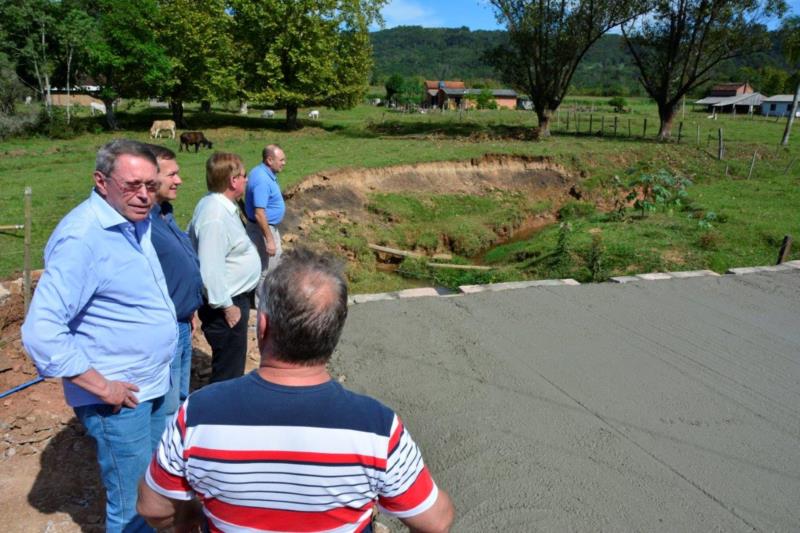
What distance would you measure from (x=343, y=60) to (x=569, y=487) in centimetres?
2609

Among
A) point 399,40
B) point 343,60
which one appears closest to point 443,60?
point 399,40

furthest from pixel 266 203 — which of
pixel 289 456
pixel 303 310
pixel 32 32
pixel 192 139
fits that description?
pixel 32 32

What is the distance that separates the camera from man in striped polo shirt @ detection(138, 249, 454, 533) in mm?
1492

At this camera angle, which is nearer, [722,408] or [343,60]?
[722,408]

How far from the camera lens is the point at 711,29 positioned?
22.8 meters

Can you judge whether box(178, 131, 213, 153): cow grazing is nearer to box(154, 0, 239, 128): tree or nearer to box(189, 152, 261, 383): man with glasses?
box(154, 0, 239, 128): tree

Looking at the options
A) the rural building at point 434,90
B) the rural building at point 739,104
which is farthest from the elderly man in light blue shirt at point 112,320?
the rural building at point 739,104

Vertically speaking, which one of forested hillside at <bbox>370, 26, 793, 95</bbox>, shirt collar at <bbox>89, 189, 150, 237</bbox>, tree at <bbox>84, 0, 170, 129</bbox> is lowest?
shirt collar at <bbox>89, 189, 150, 237</bbox>

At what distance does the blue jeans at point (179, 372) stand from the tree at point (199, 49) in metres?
24.0

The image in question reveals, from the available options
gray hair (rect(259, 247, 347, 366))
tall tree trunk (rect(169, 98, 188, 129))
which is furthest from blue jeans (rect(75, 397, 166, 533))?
tall tree trunk (rect(169, 98, 188, 129))

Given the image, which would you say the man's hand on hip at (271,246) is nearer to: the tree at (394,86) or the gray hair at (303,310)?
the gray hair at (303,310)

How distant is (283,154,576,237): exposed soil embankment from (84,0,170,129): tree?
14324 millimetres

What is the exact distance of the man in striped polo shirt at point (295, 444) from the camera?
1.49 m

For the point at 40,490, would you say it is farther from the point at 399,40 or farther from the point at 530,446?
the point at 399,40
